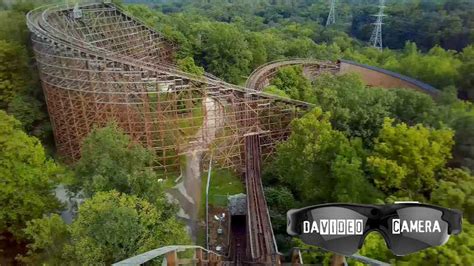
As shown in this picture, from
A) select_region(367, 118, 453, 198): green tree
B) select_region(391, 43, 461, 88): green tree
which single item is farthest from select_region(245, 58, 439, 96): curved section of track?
select_region(367, 118, 453, 198): green tree

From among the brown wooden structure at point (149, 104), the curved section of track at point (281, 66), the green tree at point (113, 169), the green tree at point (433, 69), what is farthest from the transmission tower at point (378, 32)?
the green tree at point (113, 169)

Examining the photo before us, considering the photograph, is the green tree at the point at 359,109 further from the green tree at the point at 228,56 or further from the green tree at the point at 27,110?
the green tree at the point at 27,110

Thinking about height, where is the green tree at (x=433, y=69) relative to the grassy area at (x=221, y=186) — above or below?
above

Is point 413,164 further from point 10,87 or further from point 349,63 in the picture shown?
point 10,87

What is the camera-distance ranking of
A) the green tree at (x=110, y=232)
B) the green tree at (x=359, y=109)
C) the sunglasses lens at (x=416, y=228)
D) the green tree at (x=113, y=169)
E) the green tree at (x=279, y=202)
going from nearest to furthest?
1. the sunglasses lens at (x=416, y=228)
2. the green tree at (x=110, y=232)
3. the green tree at (x=113, y=169)
4. the green tree at (x=279, y=202)
5. the green tree at (x=359, y=109)

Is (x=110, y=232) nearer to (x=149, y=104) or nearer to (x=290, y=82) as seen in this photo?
(x=149, y=104)

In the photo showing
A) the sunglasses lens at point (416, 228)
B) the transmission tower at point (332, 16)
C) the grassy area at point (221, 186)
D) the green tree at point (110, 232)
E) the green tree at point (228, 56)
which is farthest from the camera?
the transmission tower at point (332, 16)
